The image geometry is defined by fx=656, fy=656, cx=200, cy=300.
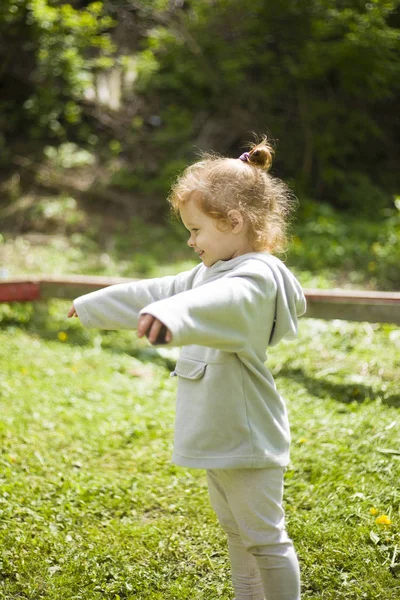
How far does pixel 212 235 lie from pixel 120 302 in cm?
44

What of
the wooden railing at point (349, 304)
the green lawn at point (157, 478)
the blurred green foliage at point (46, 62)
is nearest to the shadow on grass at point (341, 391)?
the green lawn at point (157, 478)

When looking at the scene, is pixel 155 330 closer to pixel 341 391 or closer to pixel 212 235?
pixel 212 235

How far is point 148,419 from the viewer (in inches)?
158

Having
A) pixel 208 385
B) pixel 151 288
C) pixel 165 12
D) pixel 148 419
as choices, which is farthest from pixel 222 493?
pixel 165 12

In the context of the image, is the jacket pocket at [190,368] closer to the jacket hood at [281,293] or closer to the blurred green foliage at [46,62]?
the jacket hood at [281,293]

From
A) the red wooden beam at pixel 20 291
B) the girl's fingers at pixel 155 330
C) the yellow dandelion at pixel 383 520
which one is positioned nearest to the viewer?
the girl's fingers at pixel 155 330

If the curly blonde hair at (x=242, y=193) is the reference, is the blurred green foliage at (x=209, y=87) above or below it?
below

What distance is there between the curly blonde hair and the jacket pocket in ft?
1.47

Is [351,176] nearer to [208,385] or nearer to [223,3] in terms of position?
[223,3]

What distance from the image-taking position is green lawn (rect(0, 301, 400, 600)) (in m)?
2.58

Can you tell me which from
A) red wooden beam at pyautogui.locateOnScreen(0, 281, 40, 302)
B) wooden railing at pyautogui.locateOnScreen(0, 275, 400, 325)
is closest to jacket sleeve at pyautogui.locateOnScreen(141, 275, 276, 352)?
wooden railing at pyautogui.locateOnScreen(0, 275, 400, 325)

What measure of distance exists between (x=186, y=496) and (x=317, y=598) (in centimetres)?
94

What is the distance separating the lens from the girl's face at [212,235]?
2.16m

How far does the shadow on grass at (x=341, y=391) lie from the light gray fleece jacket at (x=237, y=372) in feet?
6.58
